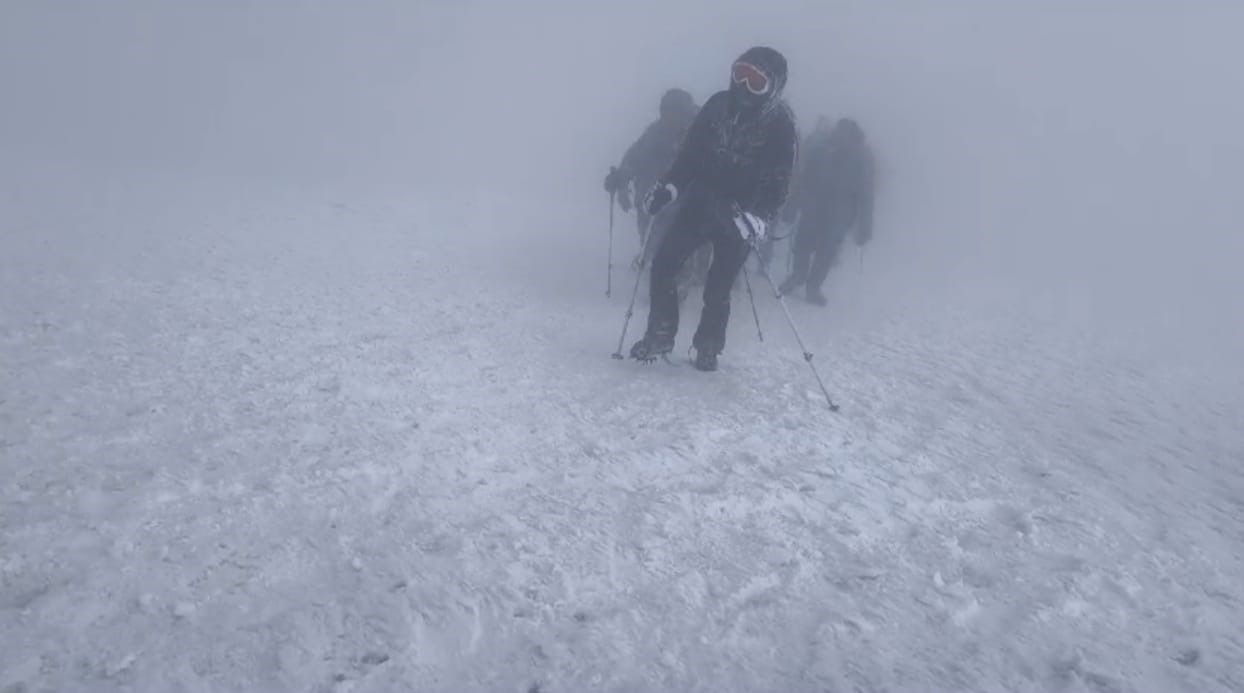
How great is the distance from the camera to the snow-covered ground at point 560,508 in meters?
3.19

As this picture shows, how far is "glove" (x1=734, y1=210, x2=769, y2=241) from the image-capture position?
6.08m

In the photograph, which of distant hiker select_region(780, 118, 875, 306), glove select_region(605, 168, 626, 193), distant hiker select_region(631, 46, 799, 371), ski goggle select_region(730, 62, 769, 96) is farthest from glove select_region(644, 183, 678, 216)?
distant hiker select_region(780, 118, 875, 306)

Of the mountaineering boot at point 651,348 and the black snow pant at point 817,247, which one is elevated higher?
the black snow pant at point 817,247

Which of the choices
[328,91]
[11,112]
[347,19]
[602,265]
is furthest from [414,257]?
[347,19]

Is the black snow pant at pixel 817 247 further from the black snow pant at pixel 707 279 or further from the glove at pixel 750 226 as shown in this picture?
the glove at pixel 750 226

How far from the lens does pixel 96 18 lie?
74938 mm

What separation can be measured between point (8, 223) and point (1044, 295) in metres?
18.3

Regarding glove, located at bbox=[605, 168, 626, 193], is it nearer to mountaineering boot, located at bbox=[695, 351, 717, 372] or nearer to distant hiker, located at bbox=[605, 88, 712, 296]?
distant hiker, located at bbox=[605, 88, 712, 296]

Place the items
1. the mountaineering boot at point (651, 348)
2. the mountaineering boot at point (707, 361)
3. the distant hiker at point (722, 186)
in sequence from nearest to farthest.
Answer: the distant hiker at point (722, 186)
the mountaineering boot at point (651, 348)
the mountaineering boot at point (707, 361)

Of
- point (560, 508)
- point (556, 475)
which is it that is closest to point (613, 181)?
point (556, 475)

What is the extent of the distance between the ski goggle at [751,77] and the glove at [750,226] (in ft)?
3.36

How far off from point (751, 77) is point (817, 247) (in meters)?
5.46

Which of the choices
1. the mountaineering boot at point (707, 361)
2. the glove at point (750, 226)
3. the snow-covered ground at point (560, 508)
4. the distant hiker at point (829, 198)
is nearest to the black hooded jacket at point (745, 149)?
the glove at point (750, 226)

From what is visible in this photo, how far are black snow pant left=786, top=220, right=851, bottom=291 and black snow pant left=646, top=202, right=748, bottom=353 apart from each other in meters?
4.70
